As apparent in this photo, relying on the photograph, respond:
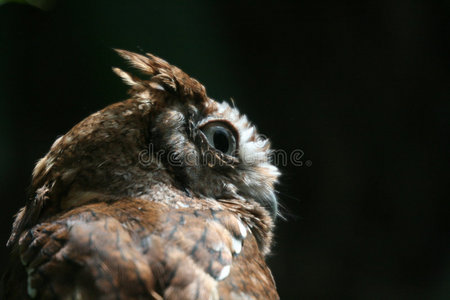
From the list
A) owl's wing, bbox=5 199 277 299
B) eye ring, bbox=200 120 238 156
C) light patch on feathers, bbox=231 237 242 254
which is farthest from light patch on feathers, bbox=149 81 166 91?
light patch on feathers, bbox=231 237 242 254

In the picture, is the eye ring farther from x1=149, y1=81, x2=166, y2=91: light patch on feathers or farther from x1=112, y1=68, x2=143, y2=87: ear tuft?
x1=112, y1=68, x2=143, y2=87: ear tuft

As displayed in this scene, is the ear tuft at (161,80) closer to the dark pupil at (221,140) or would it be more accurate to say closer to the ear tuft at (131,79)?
the ear tuft at (131,79)

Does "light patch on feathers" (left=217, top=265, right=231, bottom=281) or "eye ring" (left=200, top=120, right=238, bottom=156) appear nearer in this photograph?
"light patch on feathers" (left=217, top=265, right=231, bottom=281)

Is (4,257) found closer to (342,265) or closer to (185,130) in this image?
(185,130)

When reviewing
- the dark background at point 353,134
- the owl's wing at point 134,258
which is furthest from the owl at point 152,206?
the dark background at point 353,134

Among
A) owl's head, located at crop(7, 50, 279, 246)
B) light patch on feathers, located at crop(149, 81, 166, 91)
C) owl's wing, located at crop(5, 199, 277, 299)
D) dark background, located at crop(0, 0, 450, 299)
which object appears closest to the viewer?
owl's wing, located at crop(5, 199, 277, 299)

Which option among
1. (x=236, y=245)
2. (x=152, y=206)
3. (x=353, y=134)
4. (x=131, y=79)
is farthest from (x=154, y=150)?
(x=353, y=134)
